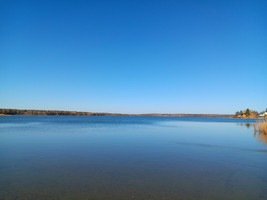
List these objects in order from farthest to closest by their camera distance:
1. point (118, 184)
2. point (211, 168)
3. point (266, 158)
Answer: point (266, 158) → point (211, 168) → point (118, 184)

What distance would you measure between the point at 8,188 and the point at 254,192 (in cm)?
655

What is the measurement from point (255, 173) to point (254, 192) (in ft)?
6.90

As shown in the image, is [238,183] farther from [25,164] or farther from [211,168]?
[25,164]

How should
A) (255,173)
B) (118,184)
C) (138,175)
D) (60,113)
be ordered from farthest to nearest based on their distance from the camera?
(60,113) < (255,173) < (138,175) < (118,184)

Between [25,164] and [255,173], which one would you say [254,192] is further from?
[25,164]

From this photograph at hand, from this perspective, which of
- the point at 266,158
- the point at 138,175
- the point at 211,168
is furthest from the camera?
the point at 266,158

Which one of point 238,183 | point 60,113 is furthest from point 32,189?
point 60,113

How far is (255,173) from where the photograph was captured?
6.54 m

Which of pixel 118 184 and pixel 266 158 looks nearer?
pixel 118 184

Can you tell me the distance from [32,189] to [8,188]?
2.16 ft

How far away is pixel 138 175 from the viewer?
19.6ft

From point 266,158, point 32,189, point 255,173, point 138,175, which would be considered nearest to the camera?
point 32,189

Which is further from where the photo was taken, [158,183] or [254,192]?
[158,183]

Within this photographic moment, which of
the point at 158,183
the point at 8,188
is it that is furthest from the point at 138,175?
the point at 8,188
